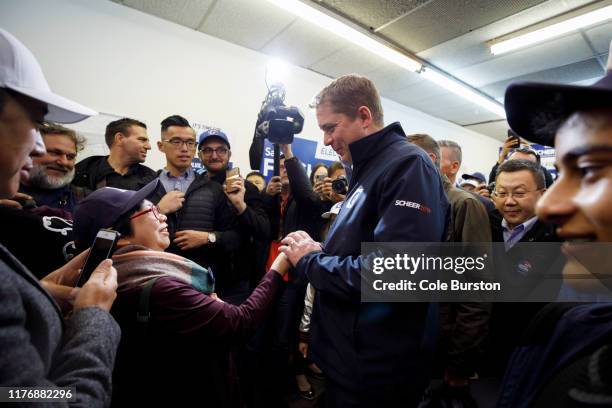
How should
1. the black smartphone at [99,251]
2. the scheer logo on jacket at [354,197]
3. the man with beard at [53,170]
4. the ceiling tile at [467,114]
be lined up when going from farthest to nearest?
the ceiling tile at [467,114], the man with beard at [53,170], the scheer logo on jacket at [354,197], the black smartphone at [99,251]

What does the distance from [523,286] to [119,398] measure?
5.79ft

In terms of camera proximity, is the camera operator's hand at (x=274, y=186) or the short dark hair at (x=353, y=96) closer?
the short dark hair at (x=353, y=96)

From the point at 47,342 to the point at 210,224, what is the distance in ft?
4.34

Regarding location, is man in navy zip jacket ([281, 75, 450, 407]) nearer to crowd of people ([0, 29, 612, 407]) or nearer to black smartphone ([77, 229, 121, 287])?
crowd of people ([0, 29, 612, 407])

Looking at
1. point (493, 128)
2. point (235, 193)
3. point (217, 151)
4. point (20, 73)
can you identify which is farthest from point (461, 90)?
point (20, 73)

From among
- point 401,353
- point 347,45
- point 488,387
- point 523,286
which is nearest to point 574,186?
point 401,353

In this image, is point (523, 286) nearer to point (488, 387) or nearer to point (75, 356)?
point (488, 387)

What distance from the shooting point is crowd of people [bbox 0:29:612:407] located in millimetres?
466

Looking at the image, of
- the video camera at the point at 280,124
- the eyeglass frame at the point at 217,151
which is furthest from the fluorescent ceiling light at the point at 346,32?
the eyeglass frame at the point at 217,151

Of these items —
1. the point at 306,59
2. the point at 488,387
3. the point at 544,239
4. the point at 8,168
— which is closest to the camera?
the point at 8,168

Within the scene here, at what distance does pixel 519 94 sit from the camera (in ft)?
1.59

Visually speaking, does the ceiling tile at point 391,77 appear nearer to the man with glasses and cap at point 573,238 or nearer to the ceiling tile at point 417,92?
the ceiling tile at point 417,92

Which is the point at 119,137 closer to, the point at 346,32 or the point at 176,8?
the point at 176,8

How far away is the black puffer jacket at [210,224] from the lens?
69.5 inches
